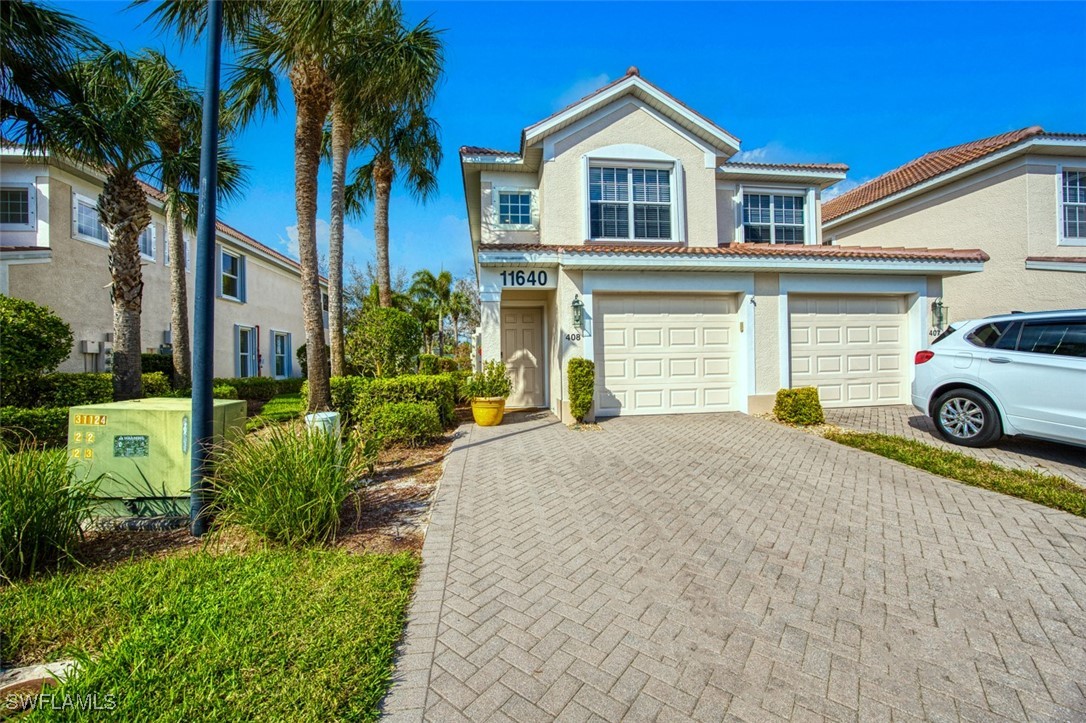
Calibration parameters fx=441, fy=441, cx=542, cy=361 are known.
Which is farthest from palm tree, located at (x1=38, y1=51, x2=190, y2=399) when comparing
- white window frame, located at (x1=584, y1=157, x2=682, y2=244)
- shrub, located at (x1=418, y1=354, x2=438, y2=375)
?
Result: white window frame, located at (x1=584, y1=157, x2=682, y2=244)

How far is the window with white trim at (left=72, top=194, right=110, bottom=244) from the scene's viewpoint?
456 inches

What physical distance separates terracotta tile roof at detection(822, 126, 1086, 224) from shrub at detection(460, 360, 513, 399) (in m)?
15.0

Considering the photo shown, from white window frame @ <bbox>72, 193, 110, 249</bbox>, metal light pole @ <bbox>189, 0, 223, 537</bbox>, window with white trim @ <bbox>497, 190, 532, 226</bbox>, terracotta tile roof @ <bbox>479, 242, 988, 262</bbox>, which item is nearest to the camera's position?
metal light pole @ <bbox>189, 0, 223, 537</bbox>

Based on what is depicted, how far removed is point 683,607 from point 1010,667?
171cm

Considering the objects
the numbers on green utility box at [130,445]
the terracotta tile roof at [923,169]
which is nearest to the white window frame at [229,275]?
the numbers on green utility box at [130,445]

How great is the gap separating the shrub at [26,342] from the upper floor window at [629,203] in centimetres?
1096

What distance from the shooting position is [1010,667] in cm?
242

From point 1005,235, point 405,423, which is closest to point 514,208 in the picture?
point 405,423

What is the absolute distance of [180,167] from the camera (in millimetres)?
10297

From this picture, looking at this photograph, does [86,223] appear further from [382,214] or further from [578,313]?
[578,313]

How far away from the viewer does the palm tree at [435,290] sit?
25438 millimetres

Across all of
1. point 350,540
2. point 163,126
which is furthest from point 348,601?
point 163,126

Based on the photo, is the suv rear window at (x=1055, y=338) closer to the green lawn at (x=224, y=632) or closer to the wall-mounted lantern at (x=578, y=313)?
the wall-mounted lantern at (x=578, y=313)

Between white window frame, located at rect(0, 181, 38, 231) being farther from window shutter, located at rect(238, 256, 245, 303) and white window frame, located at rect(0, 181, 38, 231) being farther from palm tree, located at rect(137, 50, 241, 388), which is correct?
window shutter, located at rect(238, 256, 245, 303)
